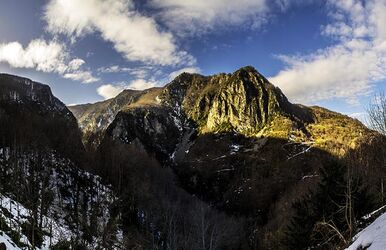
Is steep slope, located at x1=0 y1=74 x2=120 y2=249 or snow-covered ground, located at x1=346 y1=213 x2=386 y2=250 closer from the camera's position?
snow-covered ground, located at x1=346 y1=213 x2=386 y2=250

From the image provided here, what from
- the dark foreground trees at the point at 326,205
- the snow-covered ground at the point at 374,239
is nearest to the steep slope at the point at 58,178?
the dark foreground trees at the point at 326,205

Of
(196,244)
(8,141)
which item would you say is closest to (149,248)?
(196,244)

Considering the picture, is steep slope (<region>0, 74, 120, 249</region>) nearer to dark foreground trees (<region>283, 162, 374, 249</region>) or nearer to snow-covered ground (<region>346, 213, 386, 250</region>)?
dark foreground trees (<region>283, 162, 374, 249</region>)

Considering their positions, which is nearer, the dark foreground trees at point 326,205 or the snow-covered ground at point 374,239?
the snow-covered ground at point 374,239

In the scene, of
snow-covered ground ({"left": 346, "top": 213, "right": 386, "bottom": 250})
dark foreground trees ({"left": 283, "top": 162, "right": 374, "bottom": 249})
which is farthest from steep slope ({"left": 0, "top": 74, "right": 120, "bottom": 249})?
snow-covered ground ({"left": 346, "top": 213, "right": 386, "bottom": 250})

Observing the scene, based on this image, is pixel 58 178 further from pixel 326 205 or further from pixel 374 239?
pixel 374 239

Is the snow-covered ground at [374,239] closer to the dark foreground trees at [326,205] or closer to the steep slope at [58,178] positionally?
the dark foreground trees at [326,205]

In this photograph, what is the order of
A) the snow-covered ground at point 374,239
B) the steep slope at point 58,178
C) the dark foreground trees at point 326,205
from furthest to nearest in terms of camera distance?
the steep slope at point 58,178, the dark foreground trees at point 326,205, the snow-covered ground at point 374,239

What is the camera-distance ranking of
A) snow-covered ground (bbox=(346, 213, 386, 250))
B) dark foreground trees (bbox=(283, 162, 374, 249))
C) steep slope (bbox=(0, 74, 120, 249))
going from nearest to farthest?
1. snow-covered ground (bbox=(346, 213, 386, 250))
2. dark foreground trees (bbox=(283, 162, 374, 249))
3. steep slope (bbox=(0, 74, 120, 249))

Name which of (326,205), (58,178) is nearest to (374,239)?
(326,205)

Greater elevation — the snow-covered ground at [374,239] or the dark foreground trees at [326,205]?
the snow-covered ground at [374,239]

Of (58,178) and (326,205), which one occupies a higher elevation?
(326,205)

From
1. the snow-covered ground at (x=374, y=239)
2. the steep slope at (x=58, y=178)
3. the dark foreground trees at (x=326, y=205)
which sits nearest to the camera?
the snow-covered ground at (x=374, y=239)

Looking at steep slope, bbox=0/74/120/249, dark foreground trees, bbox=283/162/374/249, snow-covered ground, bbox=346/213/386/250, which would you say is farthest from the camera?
steep slope, bbox=0/74/120/249
